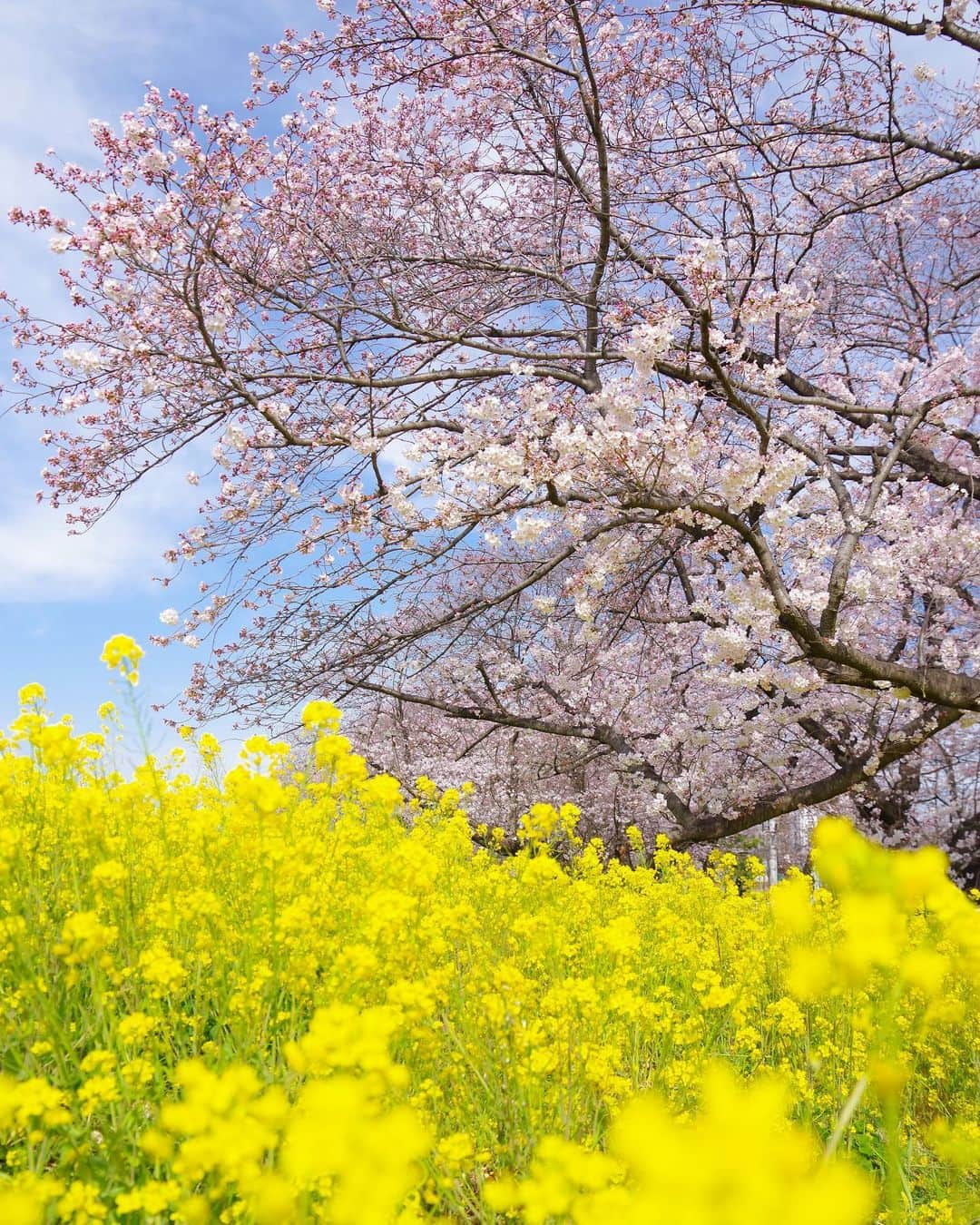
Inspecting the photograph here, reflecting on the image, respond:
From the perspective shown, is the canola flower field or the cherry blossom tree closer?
the canola flower field

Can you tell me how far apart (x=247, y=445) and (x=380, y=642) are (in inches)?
82.0

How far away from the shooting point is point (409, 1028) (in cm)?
246

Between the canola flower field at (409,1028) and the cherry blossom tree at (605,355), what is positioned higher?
the cherry blossom tree at (605,355)

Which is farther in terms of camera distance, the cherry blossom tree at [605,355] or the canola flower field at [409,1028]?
the cherry blossom tree at [605,355]

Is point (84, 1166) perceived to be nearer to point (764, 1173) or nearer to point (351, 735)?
point (764, 1173)

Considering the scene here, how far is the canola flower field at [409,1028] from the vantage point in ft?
3.42

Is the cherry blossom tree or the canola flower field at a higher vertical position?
the cherry blossom tree

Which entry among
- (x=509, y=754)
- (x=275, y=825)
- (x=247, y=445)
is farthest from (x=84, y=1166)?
(x=509, y=754)

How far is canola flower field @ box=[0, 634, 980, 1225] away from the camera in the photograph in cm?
104

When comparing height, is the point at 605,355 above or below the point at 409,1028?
above

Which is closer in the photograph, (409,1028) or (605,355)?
(409,1028)

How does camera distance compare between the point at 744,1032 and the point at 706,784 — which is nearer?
the point at 744,1032

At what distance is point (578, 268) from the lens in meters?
7.96

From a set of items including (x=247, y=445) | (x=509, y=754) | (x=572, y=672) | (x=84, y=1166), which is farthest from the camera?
(x=509, y=754)
